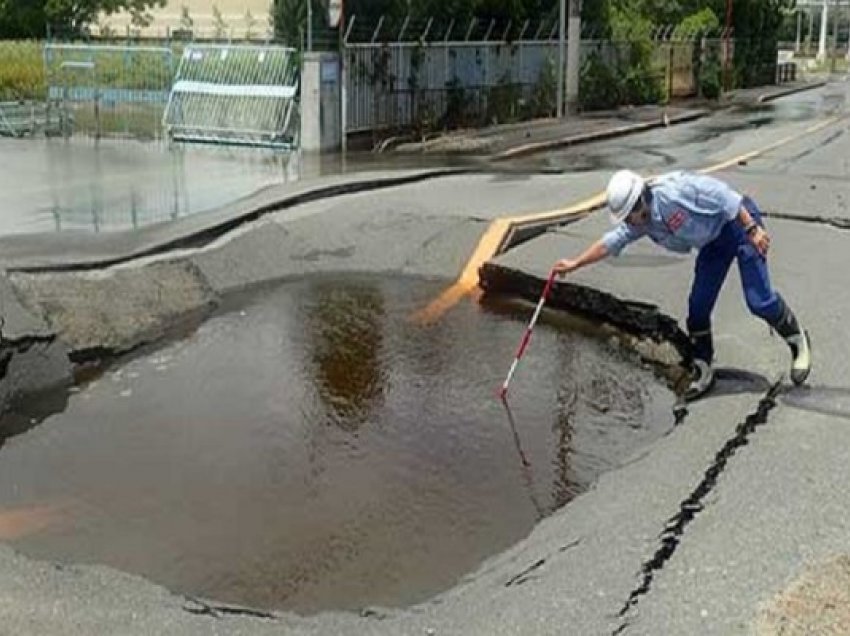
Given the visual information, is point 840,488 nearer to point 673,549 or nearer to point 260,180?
point 673,549

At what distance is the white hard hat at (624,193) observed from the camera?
22.9 feet

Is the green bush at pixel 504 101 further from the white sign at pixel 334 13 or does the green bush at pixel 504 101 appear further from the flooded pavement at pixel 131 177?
the flooded pavement at pixel 131 177

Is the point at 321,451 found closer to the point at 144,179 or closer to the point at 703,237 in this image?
the point at 703,237

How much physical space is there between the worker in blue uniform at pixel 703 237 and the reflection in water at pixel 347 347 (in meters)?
1.61

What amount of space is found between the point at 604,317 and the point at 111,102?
16.1 metres

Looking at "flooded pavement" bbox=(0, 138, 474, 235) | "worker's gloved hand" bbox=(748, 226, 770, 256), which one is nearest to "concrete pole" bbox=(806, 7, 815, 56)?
"flooded pavement" bbox=(0, 138, 474, 235)

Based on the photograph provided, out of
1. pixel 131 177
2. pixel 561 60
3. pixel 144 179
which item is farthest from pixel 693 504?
pixel 561 60

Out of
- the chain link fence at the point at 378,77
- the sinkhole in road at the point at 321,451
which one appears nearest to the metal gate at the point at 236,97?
the chain link fence at the point at 378,77

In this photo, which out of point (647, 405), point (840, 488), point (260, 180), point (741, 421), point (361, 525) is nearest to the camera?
point (840, 488)

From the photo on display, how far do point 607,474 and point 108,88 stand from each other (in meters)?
19.1

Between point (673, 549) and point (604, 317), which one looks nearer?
point (673, 549)

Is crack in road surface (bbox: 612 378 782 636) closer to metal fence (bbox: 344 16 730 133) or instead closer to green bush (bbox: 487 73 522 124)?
metal fence (bbox: 344 16 730 133)

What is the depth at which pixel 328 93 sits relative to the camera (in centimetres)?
2048

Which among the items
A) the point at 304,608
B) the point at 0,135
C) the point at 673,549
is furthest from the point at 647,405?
the point at 0,135
